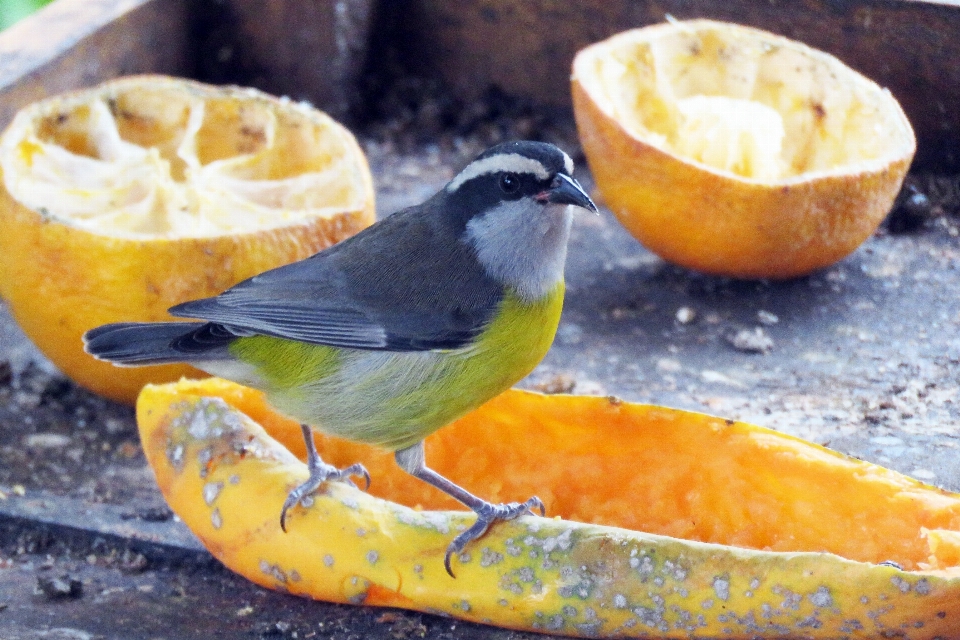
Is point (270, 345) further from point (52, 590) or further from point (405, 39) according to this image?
point (405, 39)

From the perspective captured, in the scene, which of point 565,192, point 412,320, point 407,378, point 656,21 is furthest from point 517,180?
point 656,21

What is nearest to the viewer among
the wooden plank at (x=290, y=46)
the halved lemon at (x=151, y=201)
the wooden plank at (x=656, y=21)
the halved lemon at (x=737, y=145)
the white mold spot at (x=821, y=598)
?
the white mold spot at (x=821, y=598)

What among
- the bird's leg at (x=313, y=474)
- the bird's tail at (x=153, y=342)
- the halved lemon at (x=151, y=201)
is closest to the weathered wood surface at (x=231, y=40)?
the halved lemon at (x=151, y=201)

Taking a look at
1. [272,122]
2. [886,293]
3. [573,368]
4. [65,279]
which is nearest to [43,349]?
[65,279]

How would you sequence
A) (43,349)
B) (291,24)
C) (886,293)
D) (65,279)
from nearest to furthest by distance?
(65,279), (43,349), (886,293), (291,24)

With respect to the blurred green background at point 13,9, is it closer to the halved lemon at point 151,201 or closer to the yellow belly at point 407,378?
the halved lemon at point 151,201

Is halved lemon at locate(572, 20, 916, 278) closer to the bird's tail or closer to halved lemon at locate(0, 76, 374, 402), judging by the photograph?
halved lemon at locate(0, 76, 374, 402)

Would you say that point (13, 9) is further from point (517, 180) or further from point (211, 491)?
point (517, 180)
